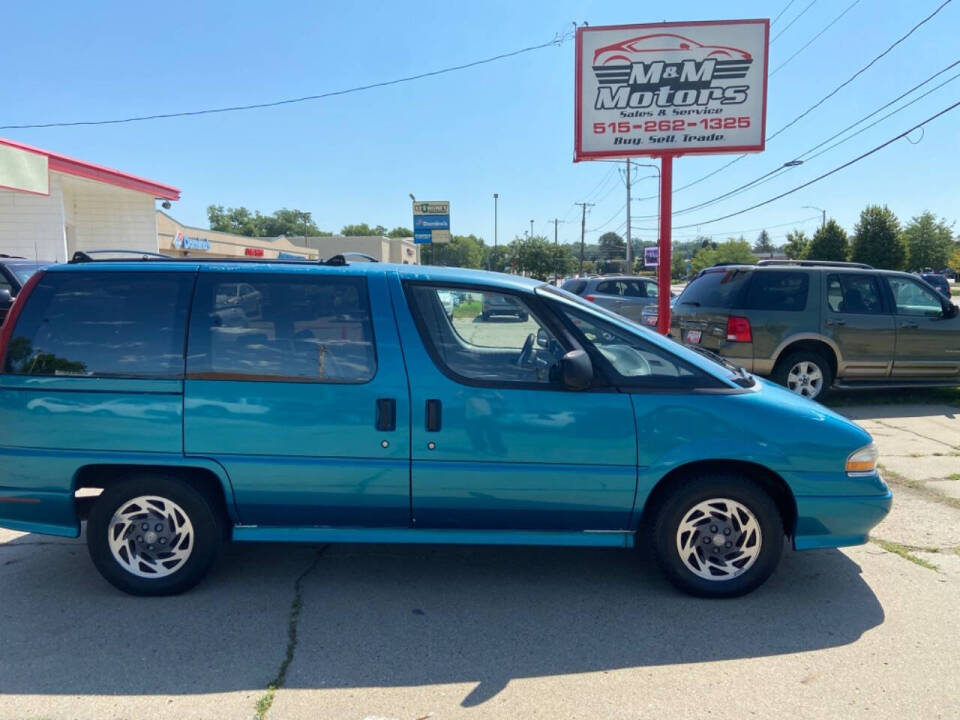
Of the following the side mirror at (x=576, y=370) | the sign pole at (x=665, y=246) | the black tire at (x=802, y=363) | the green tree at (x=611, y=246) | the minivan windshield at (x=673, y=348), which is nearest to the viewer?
the side mirror at (x=576, y=370)

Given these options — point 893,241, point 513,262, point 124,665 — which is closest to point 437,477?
point 124,665

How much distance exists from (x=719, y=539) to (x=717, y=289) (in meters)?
5.91

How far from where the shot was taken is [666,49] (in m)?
11.7

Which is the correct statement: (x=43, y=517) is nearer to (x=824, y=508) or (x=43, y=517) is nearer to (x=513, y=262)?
(x=824, y=508)

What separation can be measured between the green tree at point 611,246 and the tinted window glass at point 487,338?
111053 millimetres

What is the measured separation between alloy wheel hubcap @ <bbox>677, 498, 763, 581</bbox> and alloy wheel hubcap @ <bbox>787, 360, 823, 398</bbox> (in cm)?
551

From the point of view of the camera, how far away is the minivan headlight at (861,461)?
12.2 ft

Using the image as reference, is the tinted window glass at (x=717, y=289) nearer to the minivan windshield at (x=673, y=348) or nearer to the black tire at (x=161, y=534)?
the minivan windshield at (x=673, y=348)

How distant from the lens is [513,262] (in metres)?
63.2

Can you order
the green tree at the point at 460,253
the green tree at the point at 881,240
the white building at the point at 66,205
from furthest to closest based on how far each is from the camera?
the green tree at the point at 460,253 < the green tree at the point at 881,240 < the white building at the point at 66,205

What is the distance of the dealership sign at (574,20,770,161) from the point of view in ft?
38.2

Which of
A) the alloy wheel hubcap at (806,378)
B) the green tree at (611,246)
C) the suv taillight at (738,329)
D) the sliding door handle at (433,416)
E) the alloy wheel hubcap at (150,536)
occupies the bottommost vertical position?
the alloy wheel hubcap at (150,536)

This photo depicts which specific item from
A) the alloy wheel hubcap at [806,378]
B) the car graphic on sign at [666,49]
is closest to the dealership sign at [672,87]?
the car graphic on sign at [666,49]

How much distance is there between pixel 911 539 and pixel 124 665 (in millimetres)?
4835
